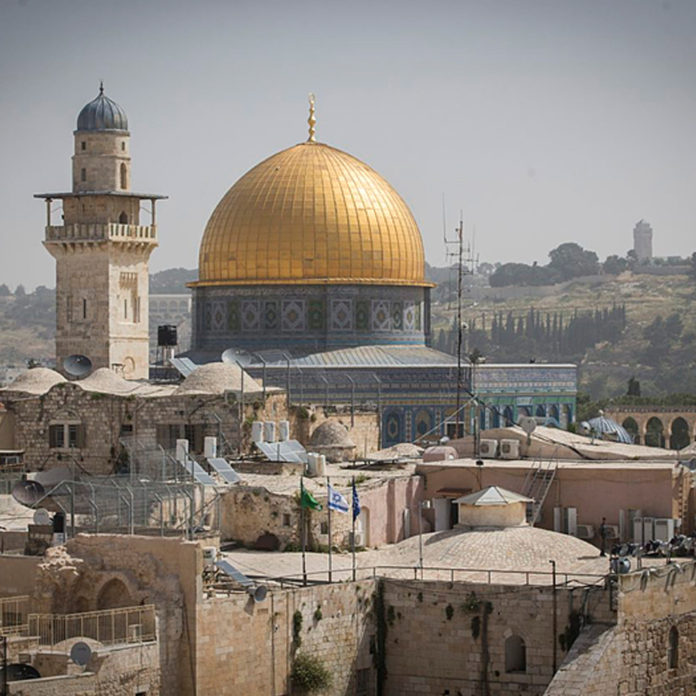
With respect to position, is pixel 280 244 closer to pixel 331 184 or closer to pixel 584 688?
pixel 331 184

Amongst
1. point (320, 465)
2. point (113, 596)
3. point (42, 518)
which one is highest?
point (320, 465)

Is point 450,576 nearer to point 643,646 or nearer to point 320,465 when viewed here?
point 643,646

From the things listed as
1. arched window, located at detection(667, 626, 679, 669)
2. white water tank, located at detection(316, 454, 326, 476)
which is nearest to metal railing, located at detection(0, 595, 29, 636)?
white water tank, located at detection(316, 454, 326, 476)

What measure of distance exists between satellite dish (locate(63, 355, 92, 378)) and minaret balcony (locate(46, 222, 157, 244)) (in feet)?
10.2

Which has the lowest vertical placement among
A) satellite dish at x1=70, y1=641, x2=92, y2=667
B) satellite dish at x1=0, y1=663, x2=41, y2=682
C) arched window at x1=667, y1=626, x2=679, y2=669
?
arched window at x1=667, y1=626, x2=679, y2=669

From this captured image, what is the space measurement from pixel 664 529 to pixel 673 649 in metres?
3.81

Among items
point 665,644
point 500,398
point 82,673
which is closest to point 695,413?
point 500,398

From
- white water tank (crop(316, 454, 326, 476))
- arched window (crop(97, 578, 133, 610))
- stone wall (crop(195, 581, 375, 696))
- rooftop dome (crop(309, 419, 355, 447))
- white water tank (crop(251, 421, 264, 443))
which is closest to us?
stone wall (crop(195, 581, 375, 696))

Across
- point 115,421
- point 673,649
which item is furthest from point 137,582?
point 115,421

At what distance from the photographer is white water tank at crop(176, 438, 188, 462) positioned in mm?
37781

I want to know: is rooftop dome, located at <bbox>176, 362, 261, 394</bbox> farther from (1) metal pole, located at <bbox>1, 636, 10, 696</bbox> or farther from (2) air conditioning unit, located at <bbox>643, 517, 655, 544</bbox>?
(1) metal pole, located at <bbox>1, 636, 10, 696</bbox>

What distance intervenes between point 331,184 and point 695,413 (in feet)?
71.4

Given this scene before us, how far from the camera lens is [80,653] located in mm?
28500

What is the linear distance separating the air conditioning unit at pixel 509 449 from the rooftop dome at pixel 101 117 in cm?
1452
